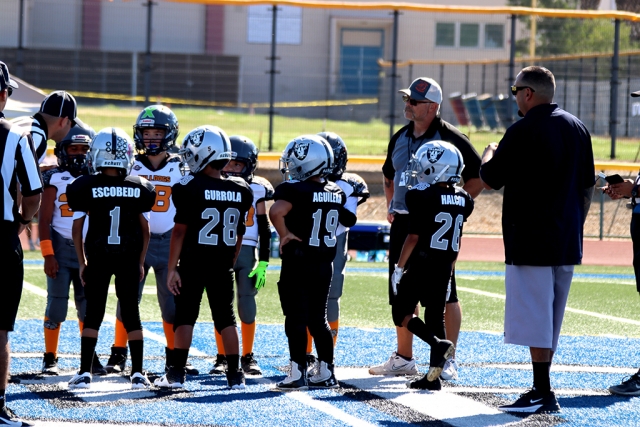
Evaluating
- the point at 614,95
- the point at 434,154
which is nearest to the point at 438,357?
the point at 434,154

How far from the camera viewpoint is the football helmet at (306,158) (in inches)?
255

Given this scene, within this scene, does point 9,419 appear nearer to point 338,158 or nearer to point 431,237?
point 431,237

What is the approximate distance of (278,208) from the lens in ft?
21.0

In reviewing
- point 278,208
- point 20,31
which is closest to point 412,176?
point 278,208

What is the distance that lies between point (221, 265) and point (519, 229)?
1.91 metres

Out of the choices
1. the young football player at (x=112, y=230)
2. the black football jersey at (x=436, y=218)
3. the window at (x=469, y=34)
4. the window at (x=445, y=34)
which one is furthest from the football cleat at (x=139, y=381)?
the window at (x=469, y=34)

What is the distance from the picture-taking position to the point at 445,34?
869 inches

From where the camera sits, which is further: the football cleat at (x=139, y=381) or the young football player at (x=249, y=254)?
the young football player at (x=249, y=254)

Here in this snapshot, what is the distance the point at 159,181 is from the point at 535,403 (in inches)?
122

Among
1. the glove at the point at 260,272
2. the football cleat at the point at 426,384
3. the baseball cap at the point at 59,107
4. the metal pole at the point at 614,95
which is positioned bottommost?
the football cleat at the point at 426,384

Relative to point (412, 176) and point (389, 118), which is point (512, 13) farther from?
point (412, 176)

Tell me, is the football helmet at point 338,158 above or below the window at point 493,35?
below

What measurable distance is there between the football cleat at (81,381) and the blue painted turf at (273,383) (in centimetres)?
8

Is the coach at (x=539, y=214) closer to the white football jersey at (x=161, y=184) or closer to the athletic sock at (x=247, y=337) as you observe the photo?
the athletic sock at (x=247, y=337)
